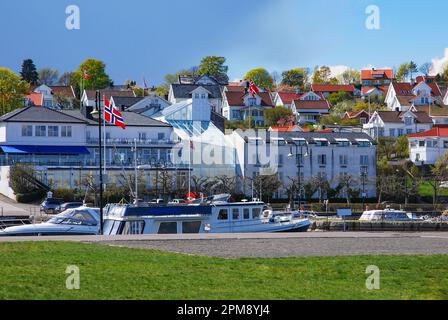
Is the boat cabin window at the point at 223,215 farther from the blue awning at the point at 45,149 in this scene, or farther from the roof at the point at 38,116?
the roof at the point at 38,116

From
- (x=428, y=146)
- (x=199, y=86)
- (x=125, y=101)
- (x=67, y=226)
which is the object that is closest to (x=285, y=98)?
(x=199, y=86)

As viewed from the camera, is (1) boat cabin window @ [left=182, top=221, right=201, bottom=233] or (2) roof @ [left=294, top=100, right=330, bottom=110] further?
(2) roof @ [left=294, top=100, right=330, bottom=110]

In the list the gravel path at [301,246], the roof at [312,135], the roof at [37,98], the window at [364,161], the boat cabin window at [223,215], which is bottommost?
the gravel path at [301,246]

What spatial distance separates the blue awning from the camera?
3170 inches

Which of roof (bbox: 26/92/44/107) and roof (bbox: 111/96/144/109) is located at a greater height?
roof (bbox: 26/92/44/107)

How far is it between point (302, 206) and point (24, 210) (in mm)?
21579

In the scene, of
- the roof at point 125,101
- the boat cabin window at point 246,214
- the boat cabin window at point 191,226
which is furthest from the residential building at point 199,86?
the boat cabin window at point 191,226

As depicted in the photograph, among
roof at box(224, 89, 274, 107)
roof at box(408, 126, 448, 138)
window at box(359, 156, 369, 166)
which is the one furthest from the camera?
roof at box(224, 89, 274, 107)

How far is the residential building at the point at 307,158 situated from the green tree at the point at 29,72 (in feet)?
280

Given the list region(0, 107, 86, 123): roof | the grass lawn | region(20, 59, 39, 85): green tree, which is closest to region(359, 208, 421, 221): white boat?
region(0, 107, 86, 123): roof

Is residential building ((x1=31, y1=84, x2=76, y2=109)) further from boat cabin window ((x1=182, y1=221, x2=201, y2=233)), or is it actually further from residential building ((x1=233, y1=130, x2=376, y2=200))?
boat cabin window ((x1=182, y1=221, x2=201, y2=233))

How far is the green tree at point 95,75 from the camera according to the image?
154 meters

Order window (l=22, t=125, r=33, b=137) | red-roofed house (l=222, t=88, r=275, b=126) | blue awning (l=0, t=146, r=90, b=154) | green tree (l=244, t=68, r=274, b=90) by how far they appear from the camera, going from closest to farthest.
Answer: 1. blue awning (l=0, t=146, r=90, b=154)
2. window (l=22, t=125, r=33, b=137)
3. red-roofed house (l=222, t=88, r=275, b=126)
4. green tree (l=244, t=68, r=274, b=90)

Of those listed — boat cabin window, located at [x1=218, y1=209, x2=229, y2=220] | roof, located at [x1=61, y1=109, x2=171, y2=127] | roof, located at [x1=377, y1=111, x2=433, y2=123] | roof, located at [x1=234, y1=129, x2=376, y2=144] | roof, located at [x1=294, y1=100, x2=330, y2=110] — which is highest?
roof, located at [x1=294, y1=100, x2=330, y2=110]
